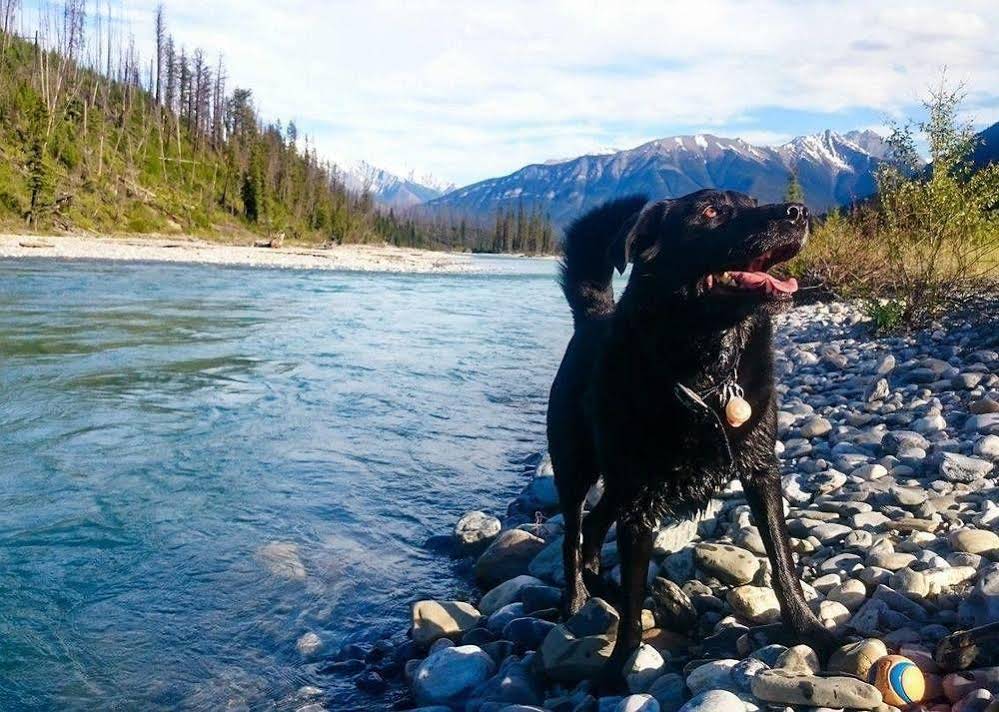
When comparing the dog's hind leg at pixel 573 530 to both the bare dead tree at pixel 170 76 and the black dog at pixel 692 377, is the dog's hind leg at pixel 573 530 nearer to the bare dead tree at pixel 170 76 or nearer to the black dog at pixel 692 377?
the black dog at pixel 692 377

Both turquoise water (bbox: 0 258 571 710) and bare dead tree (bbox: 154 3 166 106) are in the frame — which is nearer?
turquoise water (bbox: 0 258 571 710)

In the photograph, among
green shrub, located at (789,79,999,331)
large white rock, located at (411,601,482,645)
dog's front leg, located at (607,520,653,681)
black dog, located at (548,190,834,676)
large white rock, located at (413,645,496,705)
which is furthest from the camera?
green shrub, located at (789,79,999,331)

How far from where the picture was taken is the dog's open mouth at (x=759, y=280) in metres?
3.23

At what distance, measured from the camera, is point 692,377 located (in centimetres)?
A: 344

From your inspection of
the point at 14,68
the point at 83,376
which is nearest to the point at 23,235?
the point at 14,68

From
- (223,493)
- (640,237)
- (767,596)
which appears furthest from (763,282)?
(223,493)

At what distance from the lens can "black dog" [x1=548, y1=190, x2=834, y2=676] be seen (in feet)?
11.0

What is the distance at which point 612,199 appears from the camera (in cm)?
479

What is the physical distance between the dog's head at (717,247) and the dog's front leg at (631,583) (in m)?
1.03

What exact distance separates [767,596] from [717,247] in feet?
5.42

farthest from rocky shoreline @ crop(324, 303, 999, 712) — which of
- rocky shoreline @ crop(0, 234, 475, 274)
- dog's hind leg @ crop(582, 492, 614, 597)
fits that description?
rocky shoreline @ crop(0, 234, 475, 274)

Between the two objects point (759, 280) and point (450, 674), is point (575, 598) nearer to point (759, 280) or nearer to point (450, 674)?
point (450, 674)

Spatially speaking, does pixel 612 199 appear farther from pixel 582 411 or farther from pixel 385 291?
pixel 385 291

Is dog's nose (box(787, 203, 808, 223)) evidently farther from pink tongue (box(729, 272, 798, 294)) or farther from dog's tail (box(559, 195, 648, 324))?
dog's tail (box(559, 195, 648, 324))
